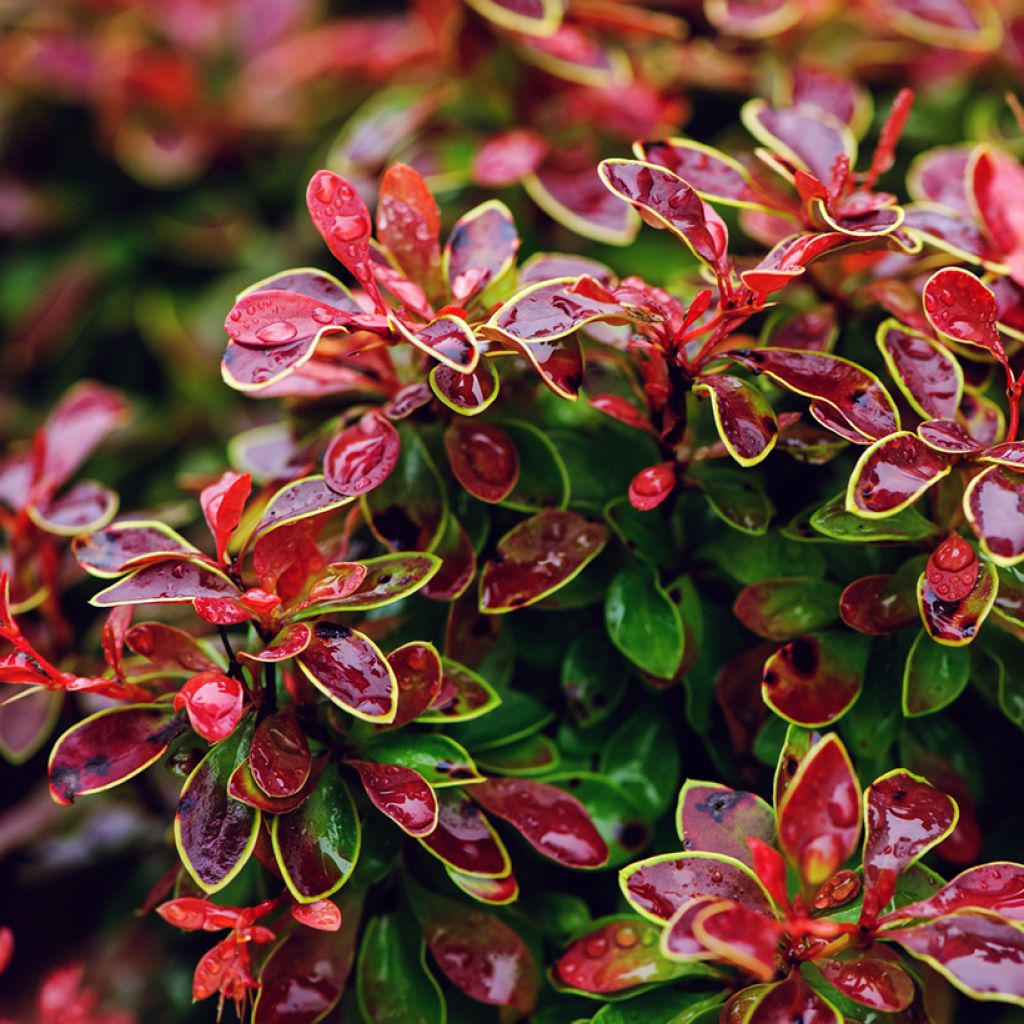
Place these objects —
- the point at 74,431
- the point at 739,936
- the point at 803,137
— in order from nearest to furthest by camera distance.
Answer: the point at 739,936 → the point at 803,137 → the point at 74,431

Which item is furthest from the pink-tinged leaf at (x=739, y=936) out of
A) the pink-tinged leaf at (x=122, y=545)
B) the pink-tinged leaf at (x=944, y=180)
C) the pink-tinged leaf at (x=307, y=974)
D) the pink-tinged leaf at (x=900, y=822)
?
the pink-tinged leaf at (x=944, y=180)

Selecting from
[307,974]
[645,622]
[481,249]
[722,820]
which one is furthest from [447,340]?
[307,974]

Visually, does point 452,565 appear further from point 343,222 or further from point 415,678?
point 343,222

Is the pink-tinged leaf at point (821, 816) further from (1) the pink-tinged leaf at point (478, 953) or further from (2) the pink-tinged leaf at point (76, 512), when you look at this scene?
(2) the pink-tinged leaf at point (76, 512)

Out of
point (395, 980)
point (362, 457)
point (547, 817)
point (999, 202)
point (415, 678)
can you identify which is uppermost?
point (999, 202)

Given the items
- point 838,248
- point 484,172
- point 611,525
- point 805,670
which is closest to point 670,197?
point 838,248

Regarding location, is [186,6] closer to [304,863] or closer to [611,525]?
[611,525]
